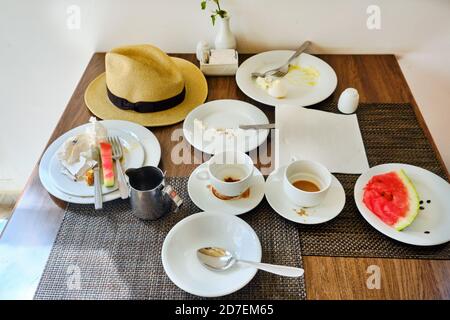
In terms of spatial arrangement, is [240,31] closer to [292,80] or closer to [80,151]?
[292,80]

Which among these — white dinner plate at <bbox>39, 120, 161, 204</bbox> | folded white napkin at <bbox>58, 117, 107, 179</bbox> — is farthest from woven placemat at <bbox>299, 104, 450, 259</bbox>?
folded white napkin at <bbox>58, 117, 107, 179</bbox>

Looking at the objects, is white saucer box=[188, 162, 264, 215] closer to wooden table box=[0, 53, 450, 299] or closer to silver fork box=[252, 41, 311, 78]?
wooden table box=[0, 53, 450, 299]

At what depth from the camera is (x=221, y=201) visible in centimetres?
83

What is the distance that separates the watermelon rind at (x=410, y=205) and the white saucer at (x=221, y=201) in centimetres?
29

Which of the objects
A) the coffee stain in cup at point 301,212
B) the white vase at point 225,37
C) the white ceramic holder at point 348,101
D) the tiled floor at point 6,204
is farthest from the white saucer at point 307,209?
the tiled floor at point 6,204

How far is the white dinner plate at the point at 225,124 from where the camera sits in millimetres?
965

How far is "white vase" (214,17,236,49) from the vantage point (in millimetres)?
1169

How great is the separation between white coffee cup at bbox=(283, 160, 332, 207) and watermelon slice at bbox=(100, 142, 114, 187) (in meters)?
0.39

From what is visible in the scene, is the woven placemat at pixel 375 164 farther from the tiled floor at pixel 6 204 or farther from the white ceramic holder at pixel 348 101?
the tiled floor at pixel 6 204

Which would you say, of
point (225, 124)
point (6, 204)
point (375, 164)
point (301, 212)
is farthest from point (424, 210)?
point (6, 204)

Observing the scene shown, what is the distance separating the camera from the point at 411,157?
937 mm

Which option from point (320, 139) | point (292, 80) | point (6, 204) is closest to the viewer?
point (320, 139)

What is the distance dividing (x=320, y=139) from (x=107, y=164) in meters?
0.54
